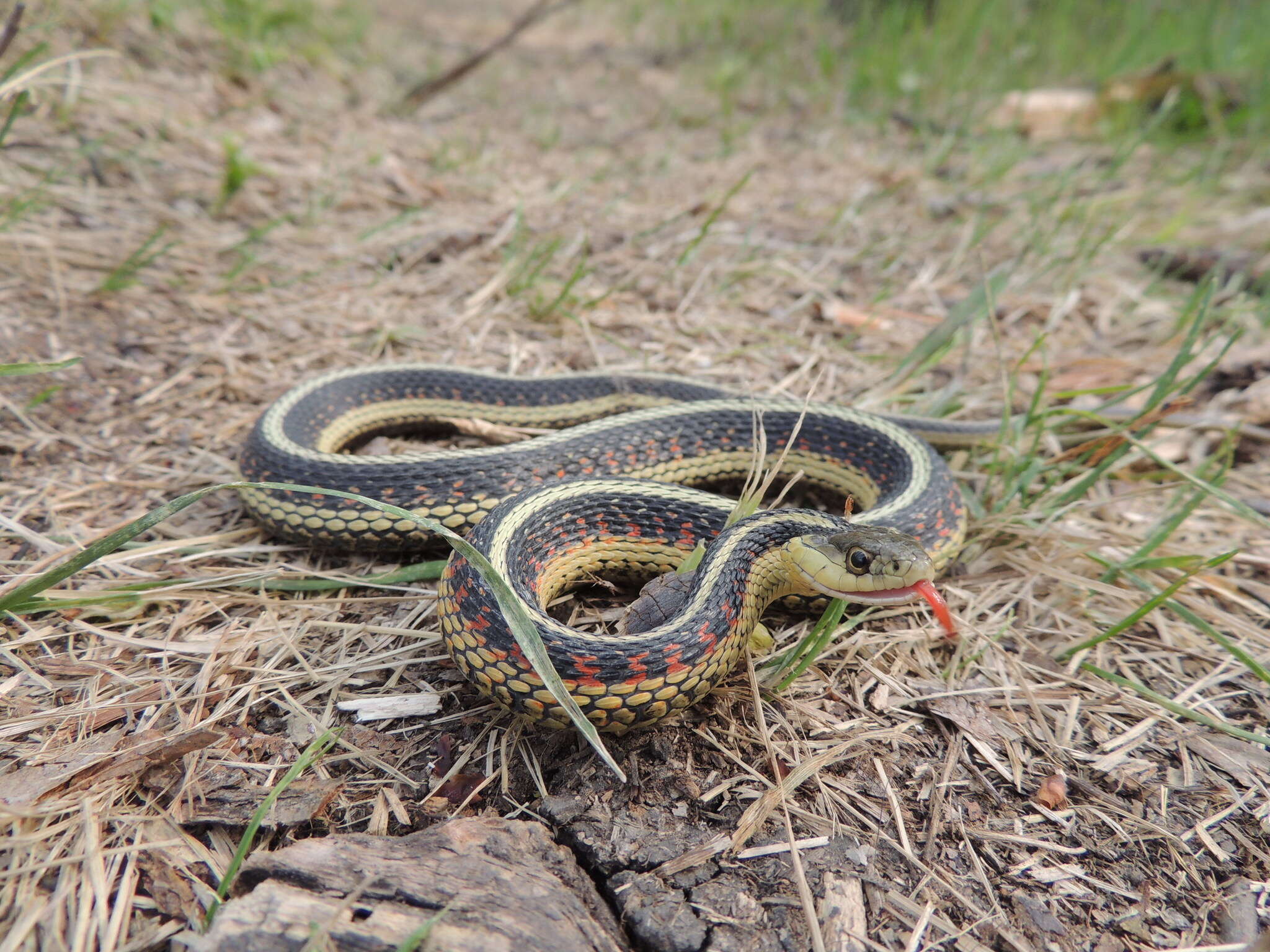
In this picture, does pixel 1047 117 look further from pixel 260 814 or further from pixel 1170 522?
pixel 260 814

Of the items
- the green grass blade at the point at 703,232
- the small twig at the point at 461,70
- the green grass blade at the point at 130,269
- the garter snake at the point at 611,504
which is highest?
the small twig at the point at 461,70

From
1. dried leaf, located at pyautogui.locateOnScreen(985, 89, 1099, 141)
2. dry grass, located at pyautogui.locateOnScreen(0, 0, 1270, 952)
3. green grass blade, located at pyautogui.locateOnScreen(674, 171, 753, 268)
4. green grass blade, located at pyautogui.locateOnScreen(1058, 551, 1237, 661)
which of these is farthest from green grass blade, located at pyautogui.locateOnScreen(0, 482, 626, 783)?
→ dried leaf, located at pyautogui.locateOnScreen(985, 89, 1099, 141)

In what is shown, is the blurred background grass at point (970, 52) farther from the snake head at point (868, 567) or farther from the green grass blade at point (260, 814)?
the green grass blade at point (260, 814)

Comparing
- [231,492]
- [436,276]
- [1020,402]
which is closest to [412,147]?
[436,276]

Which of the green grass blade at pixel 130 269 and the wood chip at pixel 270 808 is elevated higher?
the green grass blade at pixel 130 269

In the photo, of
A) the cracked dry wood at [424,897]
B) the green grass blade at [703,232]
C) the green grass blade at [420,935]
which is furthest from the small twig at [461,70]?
the green grass blade at [420,935]

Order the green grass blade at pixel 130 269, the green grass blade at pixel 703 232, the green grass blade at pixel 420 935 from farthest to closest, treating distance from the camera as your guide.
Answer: the green grass blade at pixel 703 232, the green grass blade at pixel 130 269, the green grass blade at pixel 420 935

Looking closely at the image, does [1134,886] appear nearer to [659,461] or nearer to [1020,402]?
[659,461]
